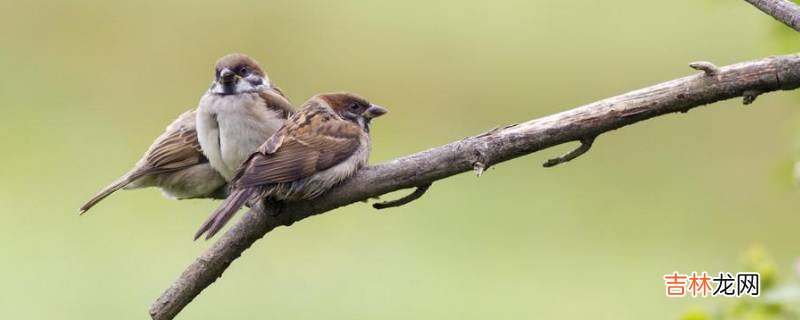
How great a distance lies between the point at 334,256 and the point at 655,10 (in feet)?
17.7

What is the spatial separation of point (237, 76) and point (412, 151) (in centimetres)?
652

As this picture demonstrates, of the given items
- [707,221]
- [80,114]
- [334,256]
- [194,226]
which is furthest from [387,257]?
[80,114]

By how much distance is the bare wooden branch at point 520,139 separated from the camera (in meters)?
2.91

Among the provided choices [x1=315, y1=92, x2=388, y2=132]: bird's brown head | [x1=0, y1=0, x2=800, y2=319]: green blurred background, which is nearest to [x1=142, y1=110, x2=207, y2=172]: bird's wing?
[x1=315, y1=92, x2=388, y2=132]: bird's brown head

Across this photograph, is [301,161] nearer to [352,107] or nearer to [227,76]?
[352,107]

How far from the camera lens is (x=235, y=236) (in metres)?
3.13

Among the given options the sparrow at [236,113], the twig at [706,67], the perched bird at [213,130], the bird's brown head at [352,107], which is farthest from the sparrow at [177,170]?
the twig at [706,67]

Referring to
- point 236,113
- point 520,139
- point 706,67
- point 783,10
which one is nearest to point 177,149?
point 236,113

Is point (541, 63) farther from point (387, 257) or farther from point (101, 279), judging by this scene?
point (101, 279)

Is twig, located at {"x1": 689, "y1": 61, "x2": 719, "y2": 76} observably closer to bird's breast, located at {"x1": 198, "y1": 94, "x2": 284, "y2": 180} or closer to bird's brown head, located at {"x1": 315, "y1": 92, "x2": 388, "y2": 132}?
bird's brown head, located at {"x1": 315, "y1": 92, "x2": 388, "y2": 132}

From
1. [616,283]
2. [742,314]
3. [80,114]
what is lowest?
[616,283]

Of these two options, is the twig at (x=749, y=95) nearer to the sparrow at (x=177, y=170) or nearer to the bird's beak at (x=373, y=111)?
the bird's beak at (x=373, y=111)

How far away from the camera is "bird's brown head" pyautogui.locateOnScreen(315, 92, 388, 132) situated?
3510 mm

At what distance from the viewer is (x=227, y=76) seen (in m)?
3.61
